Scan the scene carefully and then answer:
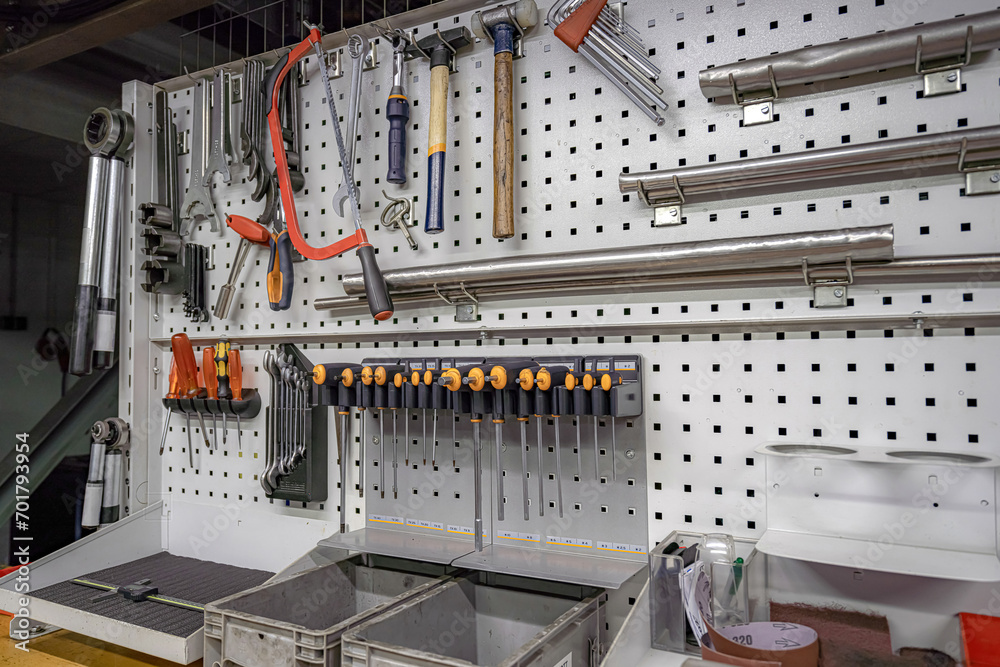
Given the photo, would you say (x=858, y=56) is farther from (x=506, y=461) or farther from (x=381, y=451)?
(x=381, y=451)

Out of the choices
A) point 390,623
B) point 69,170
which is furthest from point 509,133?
point 69,170

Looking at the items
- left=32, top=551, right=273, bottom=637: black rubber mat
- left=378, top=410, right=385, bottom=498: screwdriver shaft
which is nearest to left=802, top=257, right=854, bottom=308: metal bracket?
left=378, top=410, right=385, bottom=498: screwdriver shaft

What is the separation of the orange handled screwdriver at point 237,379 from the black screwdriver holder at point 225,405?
0.02 m

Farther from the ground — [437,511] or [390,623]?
[437,511]

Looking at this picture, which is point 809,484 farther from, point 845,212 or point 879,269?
point 845,212

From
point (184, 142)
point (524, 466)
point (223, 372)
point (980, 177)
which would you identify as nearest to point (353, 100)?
point (184, 142)

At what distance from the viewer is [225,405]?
1975 millimetres

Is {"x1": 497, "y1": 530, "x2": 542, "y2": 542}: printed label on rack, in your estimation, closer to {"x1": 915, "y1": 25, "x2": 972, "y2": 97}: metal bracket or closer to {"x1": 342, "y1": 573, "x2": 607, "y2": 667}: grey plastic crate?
{"x1": 342, "y1": 573, "x2": 607, "y2": 667}: grey plastic crate

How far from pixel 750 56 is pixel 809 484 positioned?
35.9 inches

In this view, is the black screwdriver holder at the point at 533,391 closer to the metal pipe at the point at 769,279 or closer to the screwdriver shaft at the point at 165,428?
the metal pipe at the point at 769,279

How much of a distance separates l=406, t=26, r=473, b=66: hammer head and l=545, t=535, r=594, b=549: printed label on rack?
1257mm

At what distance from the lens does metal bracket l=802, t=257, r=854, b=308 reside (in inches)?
50.3

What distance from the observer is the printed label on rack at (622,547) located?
4.83ft

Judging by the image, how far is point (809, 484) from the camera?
1242 mm
